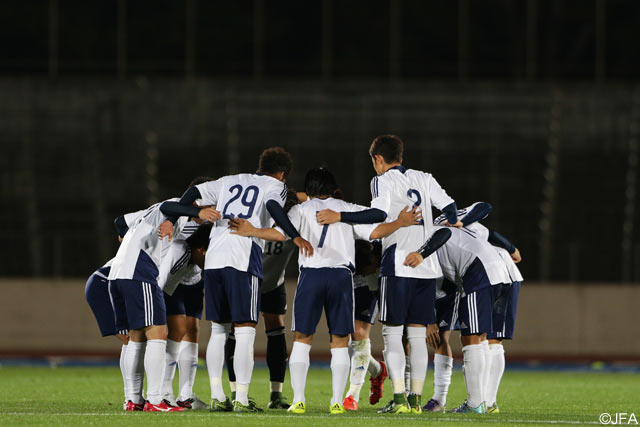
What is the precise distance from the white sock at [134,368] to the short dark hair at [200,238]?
3.91 ft

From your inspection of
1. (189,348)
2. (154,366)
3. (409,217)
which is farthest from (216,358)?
(409,217)

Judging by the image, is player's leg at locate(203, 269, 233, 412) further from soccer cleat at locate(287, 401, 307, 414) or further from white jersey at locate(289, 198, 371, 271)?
white jersey at locate(289, 198, 371, 271)

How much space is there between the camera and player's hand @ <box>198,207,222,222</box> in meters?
9.63

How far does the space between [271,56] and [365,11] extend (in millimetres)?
2631

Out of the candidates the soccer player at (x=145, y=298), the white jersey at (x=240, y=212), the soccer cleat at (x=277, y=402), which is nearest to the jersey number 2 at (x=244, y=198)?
the white jersey at (x=240, y=212)

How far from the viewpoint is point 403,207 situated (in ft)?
32.9

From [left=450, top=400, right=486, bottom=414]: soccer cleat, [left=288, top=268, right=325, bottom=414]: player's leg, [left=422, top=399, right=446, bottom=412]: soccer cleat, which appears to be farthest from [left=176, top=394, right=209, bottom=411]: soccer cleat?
[left=450, top=400, right=486, bottom=414]: soccer cleat

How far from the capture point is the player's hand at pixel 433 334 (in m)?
10.5

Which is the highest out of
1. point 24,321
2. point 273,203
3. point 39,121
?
point 39,121

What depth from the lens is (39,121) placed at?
26.5 metres

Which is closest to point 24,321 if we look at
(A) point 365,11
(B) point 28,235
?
(B) point 28,235

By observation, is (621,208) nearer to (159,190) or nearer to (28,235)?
(159,190)

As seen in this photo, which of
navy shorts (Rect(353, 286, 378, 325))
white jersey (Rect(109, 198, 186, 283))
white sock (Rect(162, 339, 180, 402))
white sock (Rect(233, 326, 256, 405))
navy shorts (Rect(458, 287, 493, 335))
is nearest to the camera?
white sock (Rect(233, 326, 256, 405))

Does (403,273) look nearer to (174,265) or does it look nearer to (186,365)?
(174,265)
